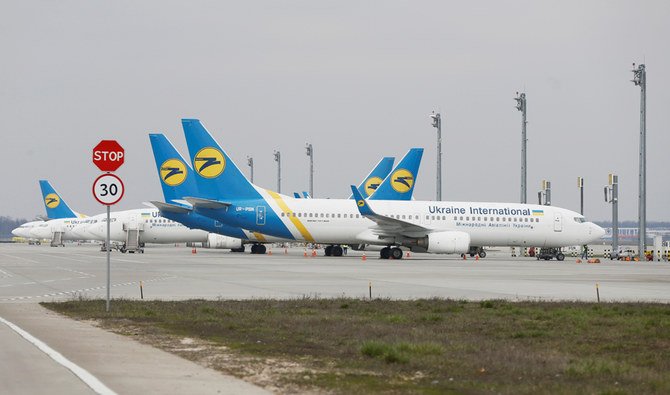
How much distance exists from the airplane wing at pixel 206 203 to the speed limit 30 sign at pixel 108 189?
127 feet

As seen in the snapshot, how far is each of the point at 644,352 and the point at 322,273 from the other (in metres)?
26.3

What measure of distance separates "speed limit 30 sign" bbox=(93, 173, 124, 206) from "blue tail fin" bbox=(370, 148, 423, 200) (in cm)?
5359

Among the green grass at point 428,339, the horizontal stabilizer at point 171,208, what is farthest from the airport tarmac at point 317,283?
the horizontal stabilizer at point 171,208

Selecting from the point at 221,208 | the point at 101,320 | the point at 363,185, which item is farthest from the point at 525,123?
→ the point at 101,320

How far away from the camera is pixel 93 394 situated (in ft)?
34.0

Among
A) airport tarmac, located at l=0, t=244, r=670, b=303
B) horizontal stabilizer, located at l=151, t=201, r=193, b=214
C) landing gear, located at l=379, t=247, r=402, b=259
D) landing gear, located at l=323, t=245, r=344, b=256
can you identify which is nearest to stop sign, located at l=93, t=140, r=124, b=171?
airport tarmac, located at l=0, t=244, r=670, b=303

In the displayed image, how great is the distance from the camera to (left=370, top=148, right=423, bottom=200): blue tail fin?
245 ft

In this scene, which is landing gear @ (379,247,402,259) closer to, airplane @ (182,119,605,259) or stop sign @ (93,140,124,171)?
airplane @ (182,119,605,259)

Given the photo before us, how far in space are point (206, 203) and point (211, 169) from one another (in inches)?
83.8

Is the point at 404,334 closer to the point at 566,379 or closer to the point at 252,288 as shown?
the point at 566,379

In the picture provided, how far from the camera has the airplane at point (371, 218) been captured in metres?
60.9

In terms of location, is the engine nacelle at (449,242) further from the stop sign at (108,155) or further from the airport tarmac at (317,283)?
the stop sign at (108,155)

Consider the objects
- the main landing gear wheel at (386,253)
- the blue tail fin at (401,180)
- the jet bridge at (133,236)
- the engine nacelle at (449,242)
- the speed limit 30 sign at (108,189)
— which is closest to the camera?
the speed limit 30 sign at (108,189)

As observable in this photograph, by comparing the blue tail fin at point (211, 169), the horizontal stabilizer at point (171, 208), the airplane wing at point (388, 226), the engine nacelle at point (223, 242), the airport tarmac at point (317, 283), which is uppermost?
the blue tail fin at point (211, 169)
